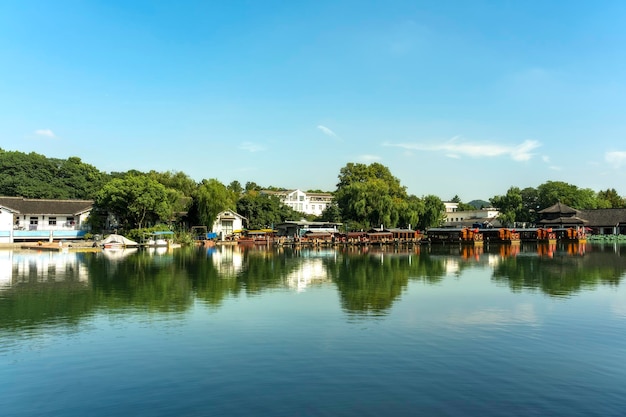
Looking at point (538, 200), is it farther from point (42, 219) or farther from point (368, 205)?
point (42, 219)

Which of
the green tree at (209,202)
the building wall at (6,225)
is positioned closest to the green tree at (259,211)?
the green tree at (209,202)

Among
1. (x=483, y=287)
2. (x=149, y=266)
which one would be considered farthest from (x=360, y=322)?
(x=149, y=266)

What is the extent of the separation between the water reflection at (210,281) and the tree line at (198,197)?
53.3ft

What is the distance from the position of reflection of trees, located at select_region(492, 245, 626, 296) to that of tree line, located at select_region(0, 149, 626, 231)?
31.8m

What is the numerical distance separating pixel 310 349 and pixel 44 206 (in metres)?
47.6

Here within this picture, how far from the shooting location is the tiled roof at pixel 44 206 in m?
46.6

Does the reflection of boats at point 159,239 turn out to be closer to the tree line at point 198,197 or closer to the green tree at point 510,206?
the tree line at point 198,197

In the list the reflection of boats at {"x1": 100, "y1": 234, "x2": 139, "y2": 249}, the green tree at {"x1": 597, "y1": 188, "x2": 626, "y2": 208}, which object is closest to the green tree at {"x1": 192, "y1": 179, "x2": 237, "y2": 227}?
the reflection of boats at {"x1": 100, "y1": 234, "x2": 139, "y2": 249}

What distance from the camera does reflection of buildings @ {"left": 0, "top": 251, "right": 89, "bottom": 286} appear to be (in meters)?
20.5

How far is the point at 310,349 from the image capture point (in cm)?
1003

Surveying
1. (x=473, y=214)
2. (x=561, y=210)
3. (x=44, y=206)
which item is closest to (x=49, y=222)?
(x=44, y=206)

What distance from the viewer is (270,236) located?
58.3 metres

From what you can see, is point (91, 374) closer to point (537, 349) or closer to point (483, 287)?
point (537, 349)

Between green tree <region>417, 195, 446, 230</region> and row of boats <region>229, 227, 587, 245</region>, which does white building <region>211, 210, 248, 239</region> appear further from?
green tree <region>417, 195, 446, 230</region>
